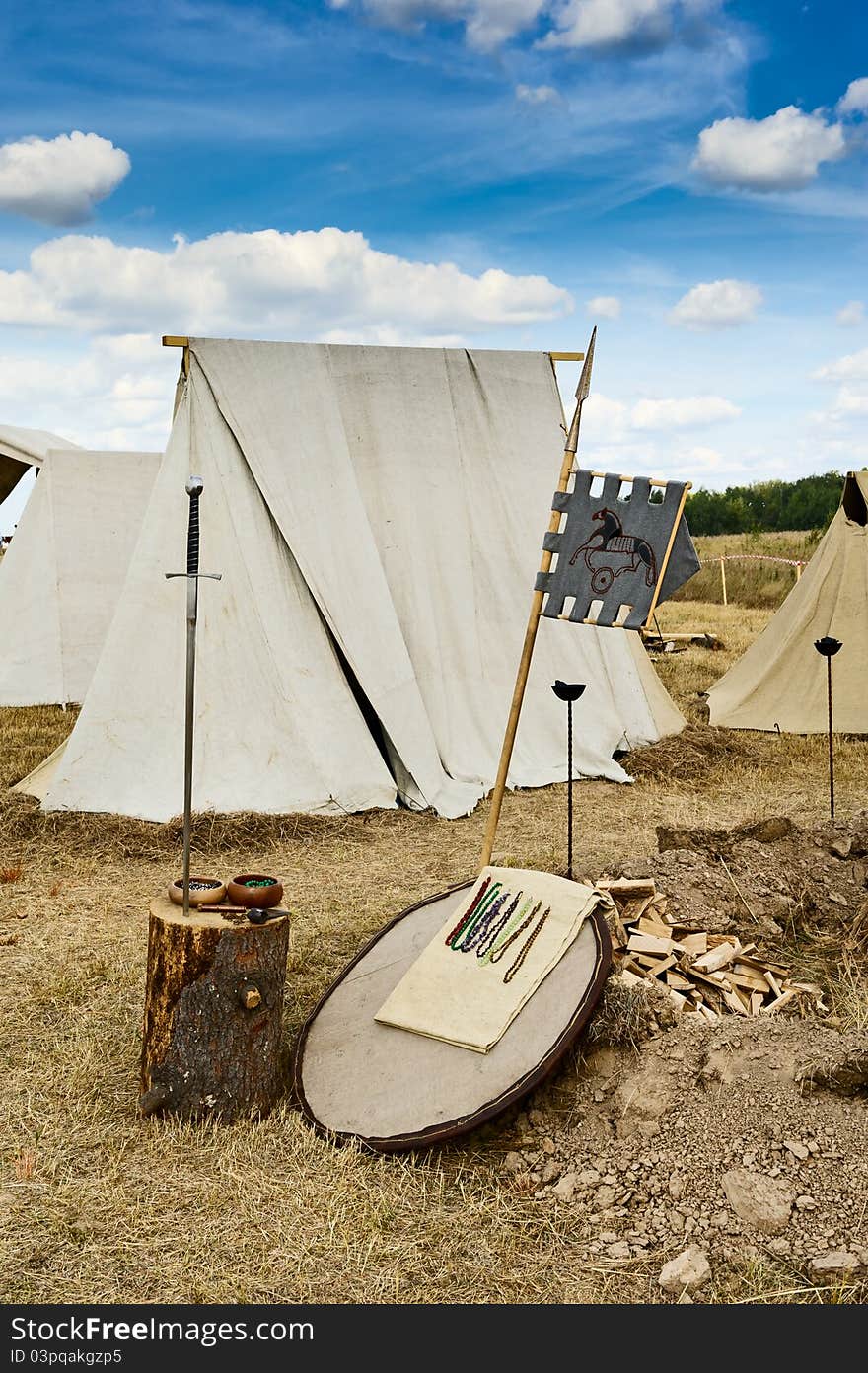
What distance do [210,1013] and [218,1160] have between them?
345 millimetres

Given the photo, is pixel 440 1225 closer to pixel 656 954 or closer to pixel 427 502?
pixel 656 954

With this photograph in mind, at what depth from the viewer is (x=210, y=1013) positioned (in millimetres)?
2916

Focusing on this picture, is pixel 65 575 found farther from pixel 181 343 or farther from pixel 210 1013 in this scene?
pixel 210 1013

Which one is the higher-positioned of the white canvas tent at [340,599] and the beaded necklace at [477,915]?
the white canvas tent at [340,599]

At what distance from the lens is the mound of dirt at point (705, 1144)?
2.47m

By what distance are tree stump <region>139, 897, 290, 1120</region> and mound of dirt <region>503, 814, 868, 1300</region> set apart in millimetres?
703

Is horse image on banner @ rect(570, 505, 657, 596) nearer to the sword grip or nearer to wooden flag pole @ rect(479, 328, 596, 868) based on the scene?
wooden flag pole @ rect(479, 328, 596, 868)

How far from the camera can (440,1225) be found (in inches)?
101

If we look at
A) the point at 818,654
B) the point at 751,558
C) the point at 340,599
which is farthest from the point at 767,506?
the point at 340,599

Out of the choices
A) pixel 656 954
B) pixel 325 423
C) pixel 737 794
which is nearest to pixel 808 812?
pixel 737 794

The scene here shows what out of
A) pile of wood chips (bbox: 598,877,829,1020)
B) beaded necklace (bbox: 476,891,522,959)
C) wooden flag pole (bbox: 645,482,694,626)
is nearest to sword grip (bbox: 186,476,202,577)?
beaded necklace (bbox: 476,891,522,959)

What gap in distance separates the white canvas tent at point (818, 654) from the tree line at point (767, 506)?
24873mm

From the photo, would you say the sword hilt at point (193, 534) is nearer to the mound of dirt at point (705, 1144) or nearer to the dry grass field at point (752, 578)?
the mound of dirt at point (705, 1144)

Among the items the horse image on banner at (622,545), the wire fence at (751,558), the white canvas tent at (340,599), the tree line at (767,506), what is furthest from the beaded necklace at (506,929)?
the tree line at (767,506)
